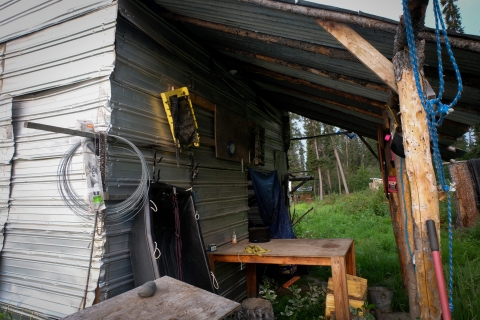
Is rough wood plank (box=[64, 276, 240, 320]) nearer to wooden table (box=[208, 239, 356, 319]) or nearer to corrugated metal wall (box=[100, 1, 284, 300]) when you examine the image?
corrugated metal wall (box=[100, 1, 284, 300])

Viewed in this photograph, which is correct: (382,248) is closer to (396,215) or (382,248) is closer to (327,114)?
(396,215)

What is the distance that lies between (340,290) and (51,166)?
12.8 ft

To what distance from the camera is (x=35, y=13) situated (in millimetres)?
3984

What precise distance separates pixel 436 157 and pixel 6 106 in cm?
494

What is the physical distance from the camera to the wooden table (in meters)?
3.96

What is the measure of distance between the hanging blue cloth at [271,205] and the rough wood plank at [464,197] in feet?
24.1

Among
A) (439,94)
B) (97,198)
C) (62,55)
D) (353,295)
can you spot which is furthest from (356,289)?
(62,55)

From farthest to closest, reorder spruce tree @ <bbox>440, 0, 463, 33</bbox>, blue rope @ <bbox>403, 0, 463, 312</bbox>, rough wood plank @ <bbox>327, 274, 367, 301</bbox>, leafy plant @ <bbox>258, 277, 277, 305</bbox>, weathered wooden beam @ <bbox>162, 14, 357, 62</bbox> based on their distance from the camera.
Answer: spruce tree @ <bbox>440, 0, 463, 33</bbox>, leafy plant @ <bbox>258, 277, 277, 305</bbox>, rough wood plank @ <bbox>327, 274, 367, 301</bbox>, weathered wooden beam @ <bbox>162, 14, 357, 62</bbox>, blue rope @ <bbox>403, 0, 463, 312</bbox>

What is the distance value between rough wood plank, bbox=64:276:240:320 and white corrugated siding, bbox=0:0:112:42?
317 cm

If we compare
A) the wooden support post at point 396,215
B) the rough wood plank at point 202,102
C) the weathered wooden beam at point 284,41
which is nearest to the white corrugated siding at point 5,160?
the rough wood plank at point 202,102

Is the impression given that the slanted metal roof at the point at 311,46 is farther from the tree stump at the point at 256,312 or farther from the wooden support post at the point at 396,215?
the tree stump at the point at 256,312

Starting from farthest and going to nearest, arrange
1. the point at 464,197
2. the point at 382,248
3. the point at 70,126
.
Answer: the point at 464,197 → the point at 382,248 → the point at 70,126

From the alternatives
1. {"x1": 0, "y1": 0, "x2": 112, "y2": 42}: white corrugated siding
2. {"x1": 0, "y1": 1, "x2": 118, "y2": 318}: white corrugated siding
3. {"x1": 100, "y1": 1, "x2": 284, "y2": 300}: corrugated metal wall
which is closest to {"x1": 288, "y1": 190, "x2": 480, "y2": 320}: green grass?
{"x1": 100, "y1": 1, "x2": 284, "y2": 300}: corrugated metal wall

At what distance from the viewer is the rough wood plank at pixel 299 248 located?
4309 mm
